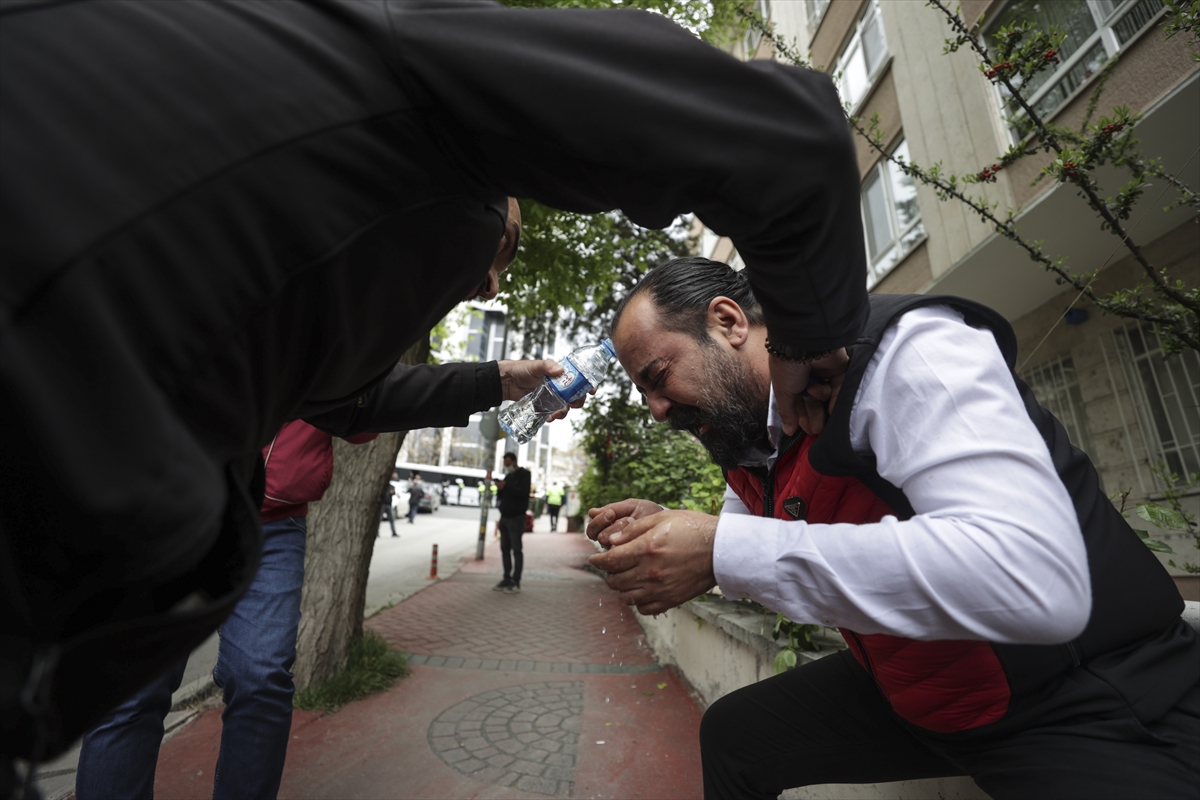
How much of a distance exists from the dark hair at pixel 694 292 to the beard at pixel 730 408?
0.10 meters

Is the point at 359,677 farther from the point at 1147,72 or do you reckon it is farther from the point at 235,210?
the point at 1147,72

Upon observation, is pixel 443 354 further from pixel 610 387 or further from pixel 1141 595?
pixel 1141 595

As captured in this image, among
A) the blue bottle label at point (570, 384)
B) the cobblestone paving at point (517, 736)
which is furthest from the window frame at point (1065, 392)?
the blue bottle label at point (570, 384)

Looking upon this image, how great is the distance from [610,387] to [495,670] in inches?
299

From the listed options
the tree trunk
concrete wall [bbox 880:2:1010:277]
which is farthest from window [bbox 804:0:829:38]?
the tree trunk

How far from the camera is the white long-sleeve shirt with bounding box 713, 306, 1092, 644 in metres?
0.98

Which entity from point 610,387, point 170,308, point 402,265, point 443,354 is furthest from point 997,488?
point 443,354

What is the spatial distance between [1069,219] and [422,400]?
662 cm

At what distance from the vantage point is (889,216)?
981 centimetres

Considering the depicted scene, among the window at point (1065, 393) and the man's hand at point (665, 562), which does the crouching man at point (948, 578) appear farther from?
the window at point (1065, 393)

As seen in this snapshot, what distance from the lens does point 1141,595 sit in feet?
4.30

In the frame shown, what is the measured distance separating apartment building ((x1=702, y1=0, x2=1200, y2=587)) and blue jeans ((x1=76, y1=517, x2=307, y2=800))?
14.3ft

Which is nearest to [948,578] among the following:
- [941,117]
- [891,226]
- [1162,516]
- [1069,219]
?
[1162,516]

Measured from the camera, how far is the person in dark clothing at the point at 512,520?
31.6 feet
